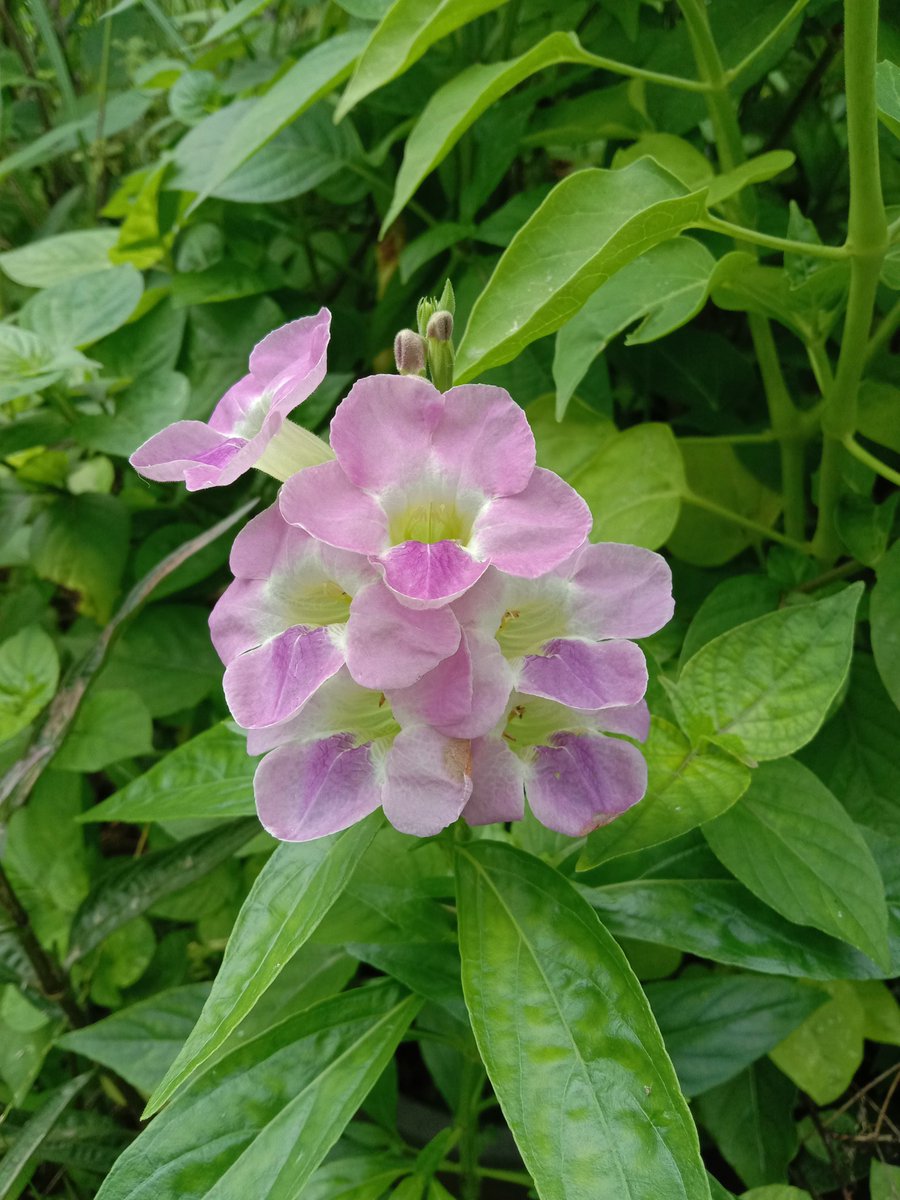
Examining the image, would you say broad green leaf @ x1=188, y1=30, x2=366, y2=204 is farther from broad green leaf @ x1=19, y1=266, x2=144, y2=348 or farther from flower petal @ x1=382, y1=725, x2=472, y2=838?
flower petal @ x1=382, y1=725, x2=472, y2=838

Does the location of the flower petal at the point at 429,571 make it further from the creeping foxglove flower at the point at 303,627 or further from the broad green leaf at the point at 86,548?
the broad green leaf at the point at 86,548

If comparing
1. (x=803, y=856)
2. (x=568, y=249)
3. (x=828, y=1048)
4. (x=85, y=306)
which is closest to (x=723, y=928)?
(x=803, y=856)

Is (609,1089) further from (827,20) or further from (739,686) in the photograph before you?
(827,20)

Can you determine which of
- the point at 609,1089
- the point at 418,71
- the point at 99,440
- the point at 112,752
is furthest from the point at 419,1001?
the point at 418,71

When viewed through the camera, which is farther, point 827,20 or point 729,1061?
point 827,20

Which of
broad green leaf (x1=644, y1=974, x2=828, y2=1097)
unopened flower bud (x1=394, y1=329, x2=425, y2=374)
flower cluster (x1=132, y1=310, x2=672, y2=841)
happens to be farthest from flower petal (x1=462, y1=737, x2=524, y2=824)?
broad green leaf (x1=644, y1=974, x2=828, y2=1097)

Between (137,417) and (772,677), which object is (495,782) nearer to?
(772,677)

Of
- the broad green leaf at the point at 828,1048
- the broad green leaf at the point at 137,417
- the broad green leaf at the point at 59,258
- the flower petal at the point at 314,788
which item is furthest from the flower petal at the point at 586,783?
the broad green leaf at the point at 59,258
